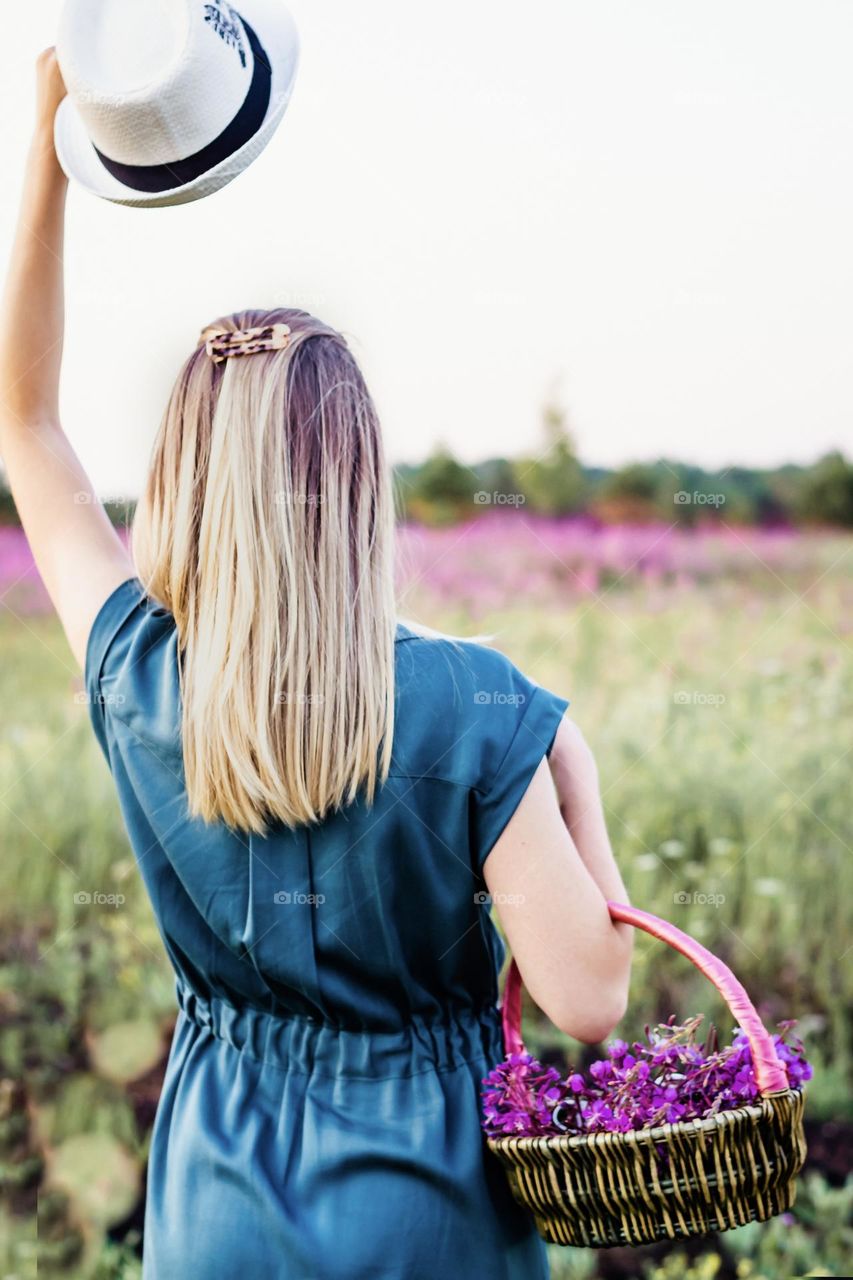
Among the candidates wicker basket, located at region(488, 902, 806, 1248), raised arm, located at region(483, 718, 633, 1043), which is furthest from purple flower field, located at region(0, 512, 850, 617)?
wicker basket, located at region(488, 902, 806, 1248)

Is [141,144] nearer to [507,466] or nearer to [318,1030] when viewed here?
[318,1030]

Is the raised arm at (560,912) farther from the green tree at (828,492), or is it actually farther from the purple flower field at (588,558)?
the green tree at (828,492)

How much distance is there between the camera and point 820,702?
10.6 feet

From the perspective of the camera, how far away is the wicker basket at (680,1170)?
109 centimetres

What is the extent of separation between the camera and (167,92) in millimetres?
1196

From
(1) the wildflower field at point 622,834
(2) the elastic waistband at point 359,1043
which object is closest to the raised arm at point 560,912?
(2) the elastic waistband at point 359,1043

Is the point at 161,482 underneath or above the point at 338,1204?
above

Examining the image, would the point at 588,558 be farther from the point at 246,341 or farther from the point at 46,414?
the point at 246,341

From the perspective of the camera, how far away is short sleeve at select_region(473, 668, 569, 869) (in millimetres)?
1147

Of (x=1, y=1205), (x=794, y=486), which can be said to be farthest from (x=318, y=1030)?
(x=794, y=486)

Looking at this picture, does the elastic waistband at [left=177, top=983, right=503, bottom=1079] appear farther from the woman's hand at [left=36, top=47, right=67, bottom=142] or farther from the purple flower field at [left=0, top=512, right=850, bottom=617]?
the purple flower field at [left=0, top=512, right=850, bottom=617]

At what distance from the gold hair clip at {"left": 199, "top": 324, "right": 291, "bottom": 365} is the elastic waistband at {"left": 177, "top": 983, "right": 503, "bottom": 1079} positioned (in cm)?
69

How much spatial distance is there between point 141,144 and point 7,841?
2205 mm

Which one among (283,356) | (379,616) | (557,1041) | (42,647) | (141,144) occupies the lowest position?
(557,1041)
